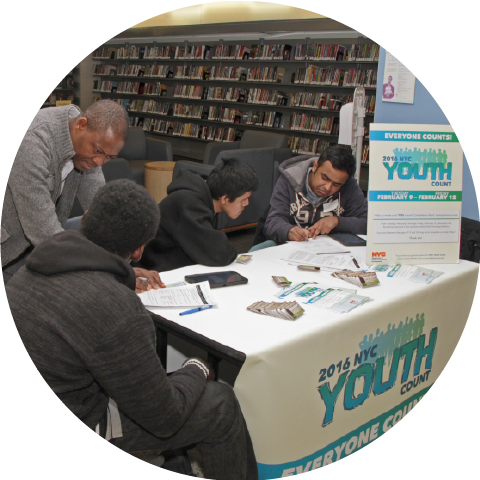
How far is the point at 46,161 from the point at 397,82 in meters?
2.27

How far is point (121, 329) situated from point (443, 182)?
1.90 m

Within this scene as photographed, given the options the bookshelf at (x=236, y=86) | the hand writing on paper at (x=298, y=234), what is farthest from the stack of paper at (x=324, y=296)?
the bookshelf at (x=236, y=86)

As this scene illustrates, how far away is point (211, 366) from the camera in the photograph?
1.88 m

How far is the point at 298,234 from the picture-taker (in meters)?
2.75

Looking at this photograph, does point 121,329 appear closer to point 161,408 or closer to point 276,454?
point 161,408

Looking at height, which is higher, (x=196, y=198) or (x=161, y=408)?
(x=196, y=198)

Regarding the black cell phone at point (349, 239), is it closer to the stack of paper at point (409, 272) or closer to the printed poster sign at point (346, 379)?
the stack of paper at point (409, 272)

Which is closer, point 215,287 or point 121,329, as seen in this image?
point 121,329

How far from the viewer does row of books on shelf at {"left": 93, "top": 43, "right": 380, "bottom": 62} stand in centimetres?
643

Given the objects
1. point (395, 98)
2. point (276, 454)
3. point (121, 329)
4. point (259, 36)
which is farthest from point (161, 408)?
point (259, 36)

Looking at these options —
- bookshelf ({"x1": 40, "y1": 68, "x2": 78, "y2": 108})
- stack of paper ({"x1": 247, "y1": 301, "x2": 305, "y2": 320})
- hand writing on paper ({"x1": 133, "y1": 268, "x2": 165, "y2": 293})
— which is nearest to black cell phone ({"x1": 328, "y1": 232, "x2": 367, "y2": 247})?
stack of paper ({"x1": 247, "y1": 301, "x2": 305, "y2": 320})

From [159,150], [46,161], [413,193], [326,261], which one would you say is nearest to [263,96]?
[159,150]

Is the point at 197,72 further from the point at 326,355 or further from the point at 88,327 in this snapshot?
the point at 88,327

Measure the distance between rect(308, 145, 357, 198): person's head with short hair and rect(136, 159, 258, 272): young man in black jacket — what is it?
561 mm
